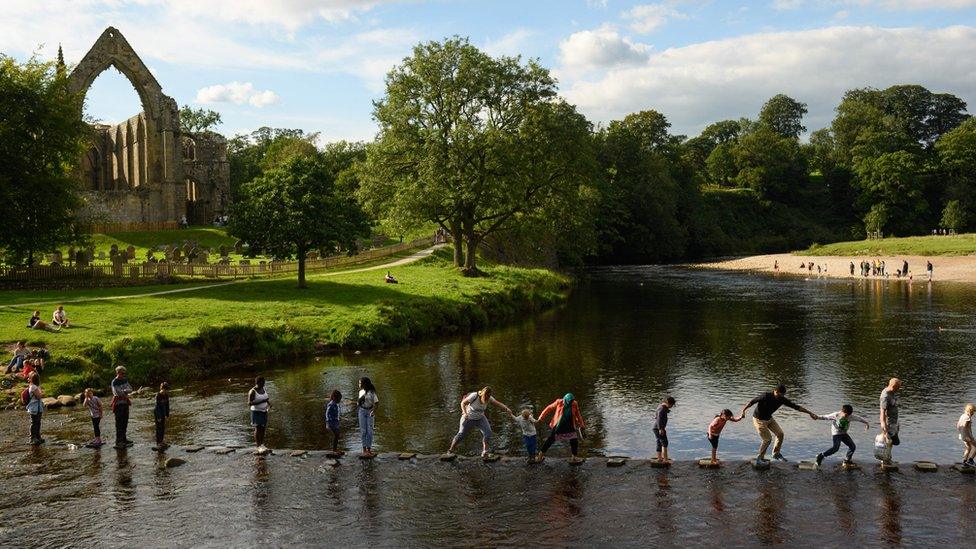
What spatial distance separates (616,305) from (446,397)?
108ft

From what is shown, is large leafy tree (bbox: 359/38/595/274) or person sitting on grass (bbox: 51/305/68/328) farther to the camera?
large leafy tree (bbox: 359/38/595/274)

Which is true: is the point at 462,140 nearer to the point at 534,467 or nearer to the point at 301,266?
the point at 301,266

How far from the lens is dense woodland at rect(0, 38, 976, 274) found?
58031mm

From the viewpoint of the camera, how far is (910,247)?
325 ft

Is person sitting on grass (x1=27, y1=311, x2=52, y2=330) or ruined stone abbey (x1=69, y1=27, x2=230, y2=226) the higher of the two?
ruined stone abbey (x1=69, y1=27, x2=230, y2=226)

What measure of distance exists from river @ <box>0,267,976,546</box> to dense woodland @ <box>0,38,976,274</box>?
1960 centimetres

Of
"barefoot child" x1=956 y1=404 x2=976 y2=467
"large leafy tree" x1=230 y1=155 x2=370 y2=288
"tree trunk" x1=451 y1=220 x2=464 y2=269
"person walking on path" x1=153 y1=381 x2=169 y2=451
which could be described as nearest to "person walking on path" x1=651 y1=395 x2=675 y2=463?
"barefoot child" x1=956 y1=404 x2=976 y2=467

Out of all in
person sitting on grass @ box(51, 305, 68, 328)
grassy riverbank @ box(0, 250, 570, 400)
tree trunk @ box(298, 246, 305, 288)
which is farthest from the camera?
tree trunk @ box(298, 246, 305, 288)

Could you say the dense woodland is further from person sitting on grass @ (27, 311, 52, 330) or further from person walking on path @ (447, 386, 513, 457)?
person walking on path @ (447, 386, 513, 457)

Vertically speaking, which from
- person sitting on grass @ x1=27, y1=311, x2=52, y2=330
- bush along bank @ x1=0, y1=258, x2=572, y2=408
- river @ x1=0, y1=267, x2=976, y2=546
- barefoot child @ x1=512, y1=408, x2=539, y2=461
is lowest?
river @ x1=0, y1=267, x2=976, y2=546

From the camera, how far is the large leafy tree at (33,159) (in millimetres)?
44125

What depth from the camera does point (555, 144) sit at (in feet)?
198

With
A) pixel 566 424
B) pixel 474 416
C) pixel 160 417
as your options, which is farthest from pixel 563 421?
pixel 160 417

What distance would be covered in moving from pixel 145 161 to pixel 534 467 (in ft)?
275
